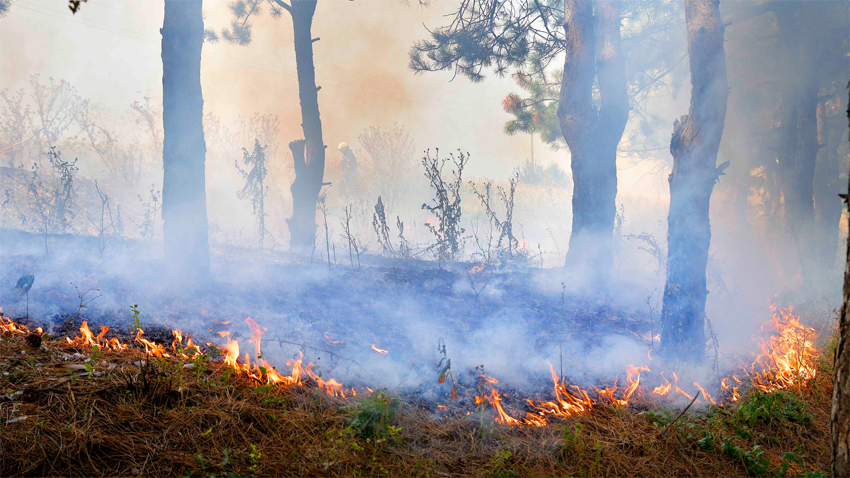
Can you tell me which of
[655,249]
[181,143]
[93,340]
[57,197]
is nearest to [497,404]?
[93,340]

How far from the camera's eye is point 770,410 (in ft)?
10.9

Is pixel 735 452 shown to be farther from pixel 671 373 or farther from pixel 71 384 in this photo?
pixel 71 384

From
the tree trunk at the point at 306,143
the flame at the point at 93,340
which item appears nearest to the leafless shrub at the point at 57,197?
the flame at the point at 93,340

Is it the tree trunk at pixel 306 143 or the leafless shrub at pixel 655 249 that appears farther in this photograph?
the tree trunk at pixel 306 143

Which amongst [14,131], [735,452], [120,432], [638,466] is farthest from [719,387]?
[14,131]

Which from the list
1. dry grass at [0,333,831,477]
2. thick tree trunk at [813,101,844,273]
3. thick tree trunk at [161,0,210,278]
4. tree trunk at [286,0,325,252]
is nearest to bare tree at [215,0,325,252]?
tree trunk at [286,0,325,252]

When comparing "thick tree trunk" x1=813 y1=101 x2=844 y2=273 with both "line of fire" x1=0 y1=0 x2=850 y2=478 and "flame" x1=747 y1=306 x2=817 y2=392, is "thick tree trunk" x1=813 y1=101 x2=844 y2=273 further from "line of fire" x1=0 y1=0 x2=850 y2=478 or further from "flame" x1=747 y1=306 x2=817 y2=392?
"flame" x1=747 y1=306 x2=817 y2=392

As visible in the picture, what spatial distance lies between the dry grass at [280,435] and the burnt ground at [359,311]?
58cm

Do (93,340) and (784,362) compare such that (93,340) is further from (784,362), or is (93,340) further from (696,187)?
(784,362)

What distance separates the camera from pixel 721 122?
4.16m

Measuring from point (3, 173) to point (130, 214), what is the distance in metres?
3.12

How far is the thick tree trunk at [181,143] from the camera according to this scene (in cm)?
499

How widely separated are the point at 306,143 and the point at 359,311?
17.1 ft

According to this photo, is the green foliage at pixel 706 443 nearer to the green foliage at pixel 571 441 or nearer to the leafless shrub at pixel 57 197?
the green foliage at pixel 571 441
